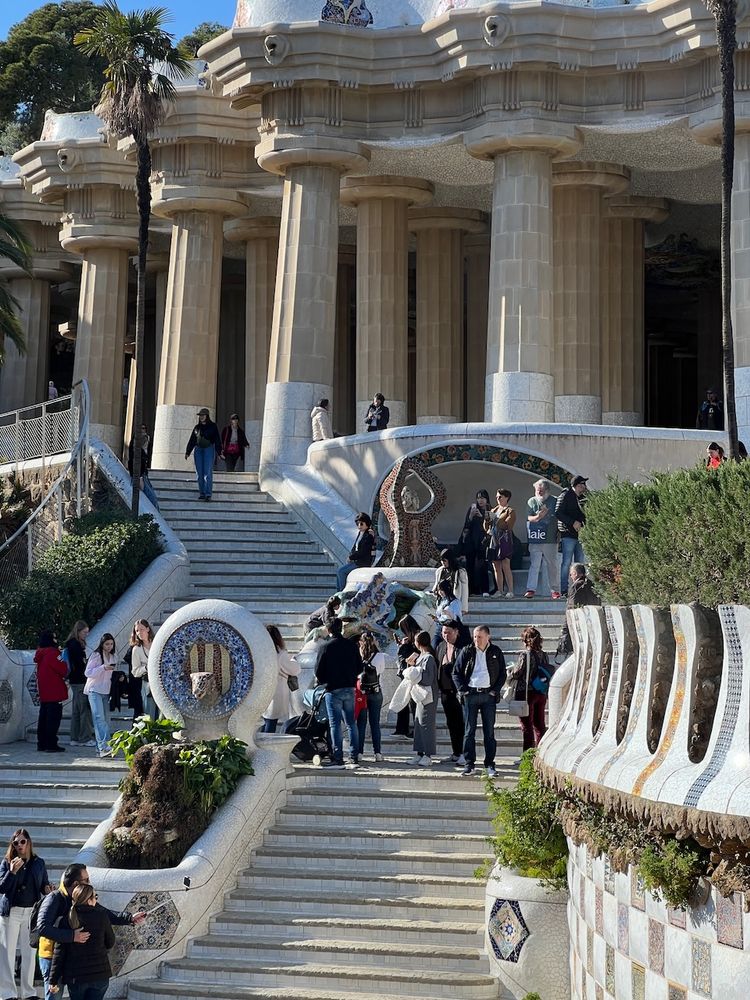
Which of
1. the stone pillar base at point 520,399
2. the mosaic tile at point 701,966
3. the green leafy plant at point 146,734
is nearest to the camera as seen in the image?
the mosaic tile at point 701,966

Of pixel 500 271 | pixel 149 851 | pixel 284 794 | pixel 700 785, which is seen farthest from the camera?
pixel 500 271

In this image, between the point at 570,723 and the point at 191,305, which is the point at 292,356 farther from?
the point at 570,723

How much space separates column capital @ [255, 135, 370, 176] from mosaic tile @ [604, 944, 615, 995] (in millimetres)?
21842

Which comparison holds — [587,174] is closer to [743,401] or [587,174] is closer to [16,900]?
[743,401]

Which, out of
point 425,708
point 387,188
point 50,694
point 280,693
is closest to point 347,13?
point 387,188

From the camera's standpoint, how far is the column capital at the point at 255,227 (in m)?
38.5

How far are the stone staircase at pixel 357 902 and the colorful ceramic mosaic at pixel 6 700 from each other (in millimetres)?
5030

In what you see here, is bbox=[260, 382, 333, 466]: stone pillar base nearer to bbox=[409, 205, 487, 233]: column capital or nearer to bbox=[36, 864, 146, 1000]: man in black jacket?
bbox=[409, 205, 487, 233]: column capital

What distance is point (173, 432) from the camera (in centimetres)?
3588

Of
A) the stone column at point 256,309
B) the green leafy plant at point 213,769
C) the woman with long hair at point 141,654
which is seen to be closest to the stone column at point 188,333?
the stone column at point 256,309

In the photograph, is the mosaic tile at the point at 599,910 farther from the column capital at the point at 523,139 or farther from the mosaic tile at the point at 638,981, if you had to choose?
the column capital at the point at 523,139

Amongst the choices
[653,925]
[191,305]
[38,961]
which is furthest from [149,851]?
[191,305]

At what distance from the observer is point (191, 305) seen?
119 ft

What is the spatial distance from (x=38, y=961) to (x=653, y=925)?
600cm
